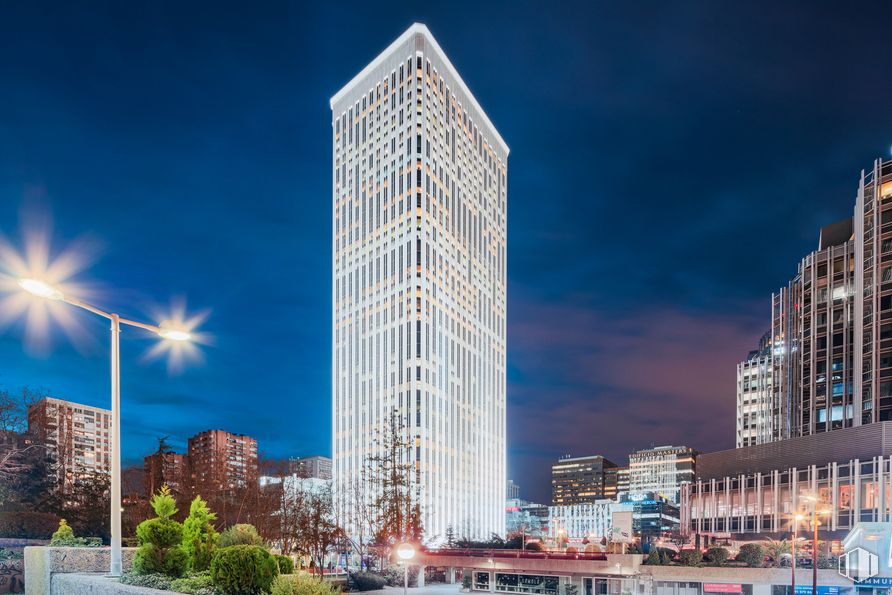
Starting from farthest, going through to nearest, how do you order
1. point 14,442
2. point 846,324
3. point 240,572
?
point 846,324 < point 14,442 < point 240,572

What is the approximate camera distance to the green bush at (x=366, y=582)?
4131 cm

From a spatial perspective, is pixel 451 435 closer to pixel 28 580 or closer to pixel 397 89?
pixel 397 89

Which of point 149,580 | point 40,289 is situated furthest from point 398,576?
point 40,289

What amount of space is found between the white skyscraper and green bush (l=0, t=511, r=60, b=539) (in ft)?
254

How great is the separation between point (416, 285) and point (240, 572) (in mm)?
104614

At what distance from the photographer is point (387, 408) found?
115 m

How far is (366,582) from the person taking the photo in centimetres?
4159

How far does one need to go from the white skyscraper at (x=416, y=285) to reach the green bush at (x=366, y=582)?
2578 inches

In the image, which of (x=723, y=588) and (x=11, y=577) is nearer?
(x=11, y=577)

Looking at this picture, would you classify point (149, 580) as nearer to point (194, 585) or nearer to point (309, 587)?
point (194, 585)

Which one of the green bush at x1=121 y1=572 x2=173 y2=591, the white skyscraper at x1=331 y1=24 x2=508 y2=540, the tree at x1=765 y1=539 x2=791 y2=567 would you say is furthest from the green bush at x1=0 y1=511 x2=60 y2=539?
the white skyscraper at x1=331 y1=24 x2=508 y2=540

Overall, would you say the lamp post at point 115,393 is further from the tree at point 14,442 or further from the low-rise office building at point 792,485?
the low-rise office building at point 792,485

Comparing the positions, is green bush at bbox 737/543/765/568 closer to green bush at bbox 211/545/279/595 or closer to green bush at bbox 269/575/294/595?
green bush at bbox 211/545/279/595

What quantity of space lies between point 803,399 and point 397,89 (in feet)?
279
